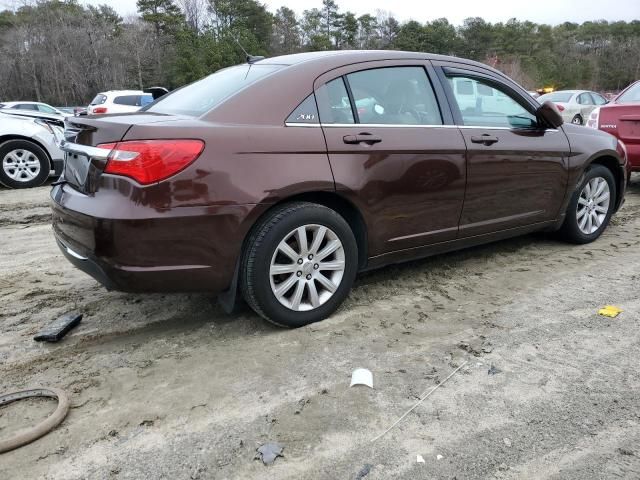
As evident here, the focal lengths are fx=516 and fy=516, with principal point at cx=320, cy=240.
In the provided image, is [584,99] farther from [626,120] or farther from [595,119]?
[626,120]

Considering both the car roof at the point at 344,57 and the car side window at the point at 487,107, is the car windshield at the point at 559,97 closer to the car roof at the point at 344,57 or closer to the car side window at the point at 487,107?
the car side window at the point at 487,107

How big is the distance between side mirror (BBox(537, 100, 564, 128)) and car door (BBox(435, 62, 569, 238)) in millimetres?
53

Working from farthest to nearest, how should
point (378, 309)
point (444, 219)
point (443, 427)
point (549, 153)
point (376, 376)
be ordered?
point (549, 153) < point (444, 219) < point (378, 309) < point (376, 376) < point (443, 427)

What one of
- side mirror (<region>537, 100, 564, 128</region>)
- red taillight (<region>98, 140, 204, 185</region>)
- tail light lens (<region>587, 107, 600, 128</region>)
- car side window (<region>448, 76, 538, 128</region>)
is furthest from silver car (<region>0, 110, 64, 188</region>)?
tail light lens (<region>587, 107, 600, 128</region>)

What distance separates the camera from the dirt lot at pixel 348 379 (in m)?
1.98

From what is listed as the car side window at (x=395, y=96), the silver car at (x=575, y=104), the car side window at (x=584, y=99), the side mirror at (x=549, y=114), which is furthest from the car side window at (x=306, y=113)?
the car side window at (x=584, y=99)

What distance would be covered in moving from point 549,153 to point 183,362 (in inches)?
125

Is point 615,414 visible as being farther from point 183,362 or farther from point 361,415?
point 183,362

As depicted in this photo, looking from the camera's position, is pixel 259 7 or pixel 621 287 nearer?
pixel 621 287

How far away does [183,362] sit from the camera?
106 inches

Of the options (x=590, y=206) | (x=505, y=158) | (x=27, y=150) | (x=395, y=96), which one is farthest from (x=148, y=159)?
(x=27, y=150)

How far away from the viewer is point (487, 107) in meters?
3.87

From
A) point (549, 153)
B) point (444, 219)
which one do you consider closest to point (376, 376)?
point (444, 219)

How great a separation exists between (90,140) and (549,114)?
130 inches
